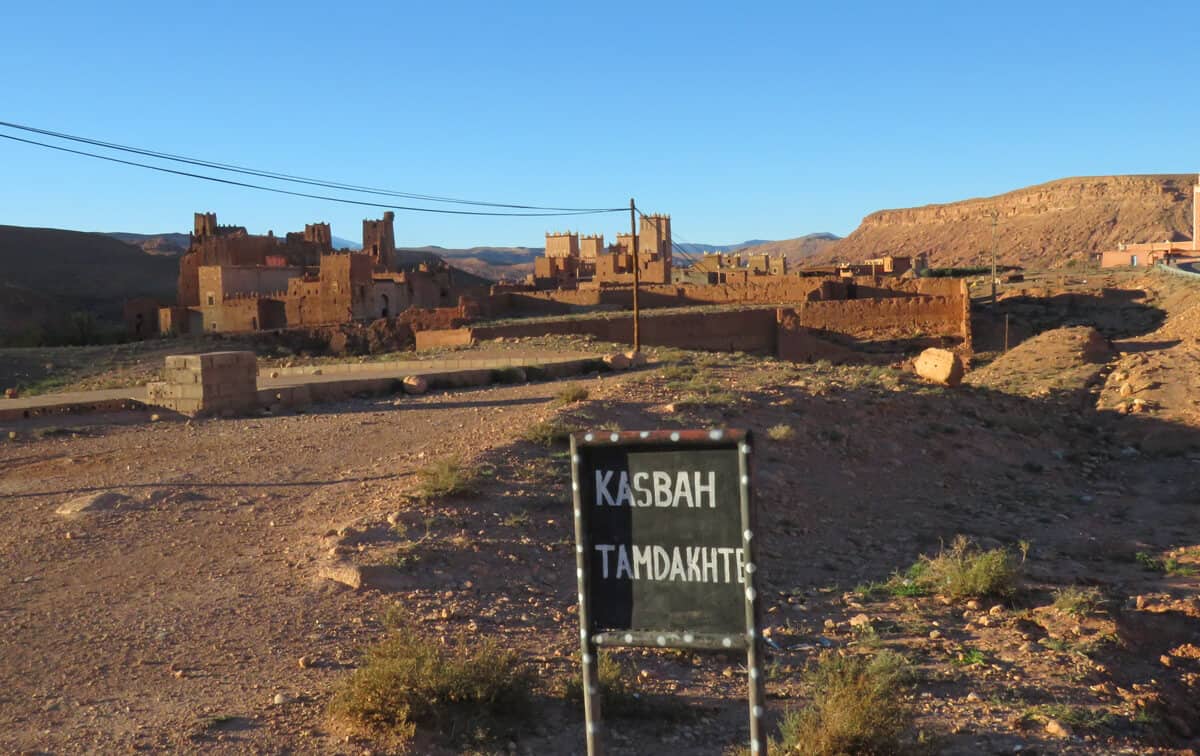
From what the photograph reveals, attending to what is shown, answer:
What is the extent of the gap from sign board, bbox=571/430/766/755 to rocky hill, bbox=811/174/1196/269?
100 m

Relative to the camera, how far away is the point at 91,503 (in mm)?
9750

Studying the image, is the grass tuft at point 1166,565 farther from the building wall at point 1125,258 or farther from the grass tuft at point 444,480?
the building wall at point 1125,258

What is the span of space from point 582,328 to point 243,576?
A: 78.4ft

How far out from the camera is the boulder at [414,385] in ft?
58.7

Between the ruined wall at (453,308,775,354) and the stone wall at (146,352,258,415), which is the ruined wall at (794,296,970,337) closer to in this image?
the ruined wall at (453,308,775,354)

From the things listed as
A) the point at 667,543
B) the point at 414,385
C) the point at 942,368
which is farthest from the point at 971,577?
the point at 942,368

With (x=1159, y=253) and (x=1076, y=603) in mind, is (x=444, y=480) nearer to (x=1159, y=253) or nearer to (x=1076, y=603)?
(x=1076, y=603)

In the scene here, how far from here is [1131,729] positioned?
6316 mm

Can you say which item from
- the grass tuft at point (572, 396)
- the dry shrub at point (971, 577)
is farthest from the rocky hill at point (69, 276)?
the dry shrub at point (971, 577)

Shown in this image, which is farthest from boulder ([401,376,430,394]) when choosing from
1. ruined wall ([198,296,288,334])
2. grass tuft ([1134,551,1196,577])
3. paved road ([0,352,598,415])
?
ruined wall ([198,296,288,334])

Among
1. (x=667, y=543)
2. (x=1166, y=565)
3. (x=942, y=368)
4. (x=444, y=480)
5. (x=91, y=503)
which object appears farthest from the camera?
(x=942, y=368)

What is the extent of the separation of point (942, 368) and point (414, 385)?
374 inches

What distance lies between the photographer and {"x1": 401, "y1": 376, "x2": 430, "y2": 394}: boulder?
1791 centimetres

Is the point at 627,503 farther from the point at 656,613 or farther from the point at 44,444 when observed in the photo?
the point at 44,444
